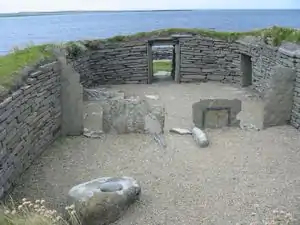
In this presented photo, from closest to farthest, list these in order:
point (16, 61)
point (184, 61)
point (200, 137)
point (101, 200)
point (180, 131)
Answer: point (101, 200), point (16, 61), point (200, 137), point (180, 131), point (184, 61)

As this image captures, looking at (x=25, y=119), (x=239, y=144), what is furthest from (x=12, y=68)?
(x=239, y=144)

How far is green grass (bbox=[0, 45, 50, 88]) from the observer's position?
7842mm

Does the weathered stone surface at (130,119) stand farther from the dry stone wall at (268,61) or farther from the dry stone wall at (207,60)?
the dry stone wall at (207,60)

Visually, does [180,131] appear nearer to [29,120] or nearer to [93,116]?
[93,116]

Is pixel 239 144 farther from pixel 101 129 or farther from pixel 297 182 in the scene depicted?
pixel 101 129

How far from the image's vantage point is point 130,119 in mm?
10500

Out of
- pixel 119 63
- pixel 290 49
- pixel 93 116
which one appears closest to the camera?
pixel 290 49

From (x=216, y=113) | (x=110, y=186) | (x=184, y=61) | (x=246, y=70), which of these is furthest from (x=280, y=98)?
(x=184, y=61)

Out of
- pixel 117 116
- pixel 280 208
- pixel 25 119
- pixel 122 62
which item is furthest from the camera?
pixel 122 62

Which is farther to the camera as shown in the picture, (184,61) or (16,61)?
(184,61)

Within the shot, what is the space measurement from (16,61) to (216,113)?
4.92 meters

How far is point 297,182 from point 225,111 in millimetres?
3644

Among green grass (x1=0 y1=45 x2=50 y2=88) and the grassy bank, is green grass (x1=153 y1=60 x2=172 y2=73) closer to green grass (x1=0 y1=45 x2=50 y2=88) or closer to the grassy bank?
the grassy bank

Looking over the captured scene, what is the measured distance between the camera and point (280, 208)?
6609 mm
